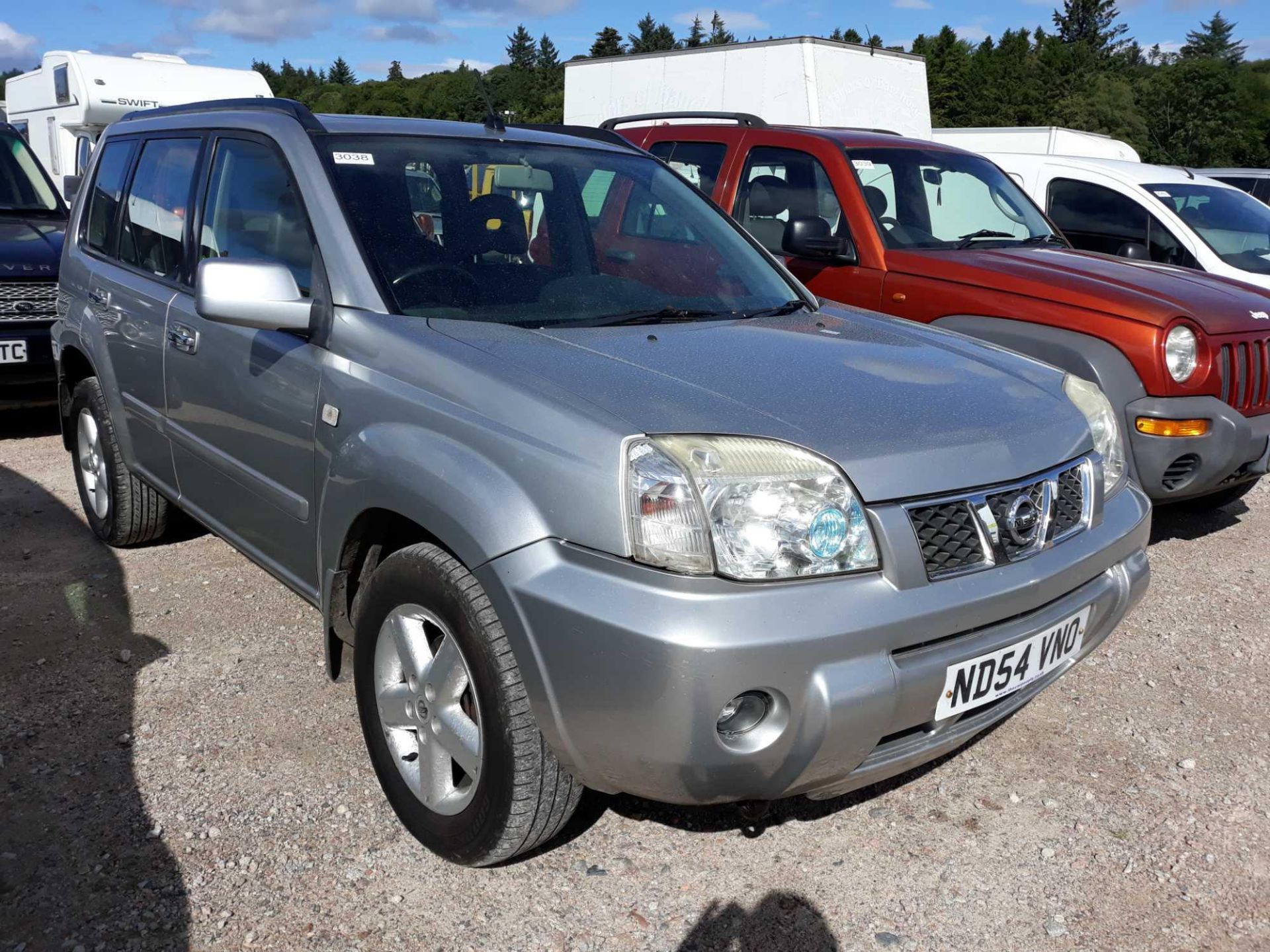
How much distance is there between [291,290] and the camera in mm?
2844

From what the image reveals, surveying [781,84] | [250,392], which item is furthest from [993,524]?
[781,84]

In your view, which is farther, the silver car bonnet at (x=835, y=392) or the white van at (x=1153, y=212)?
the white van at (x=1153, y=212)

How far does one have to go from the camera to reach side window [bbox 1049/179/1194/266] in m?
7.57

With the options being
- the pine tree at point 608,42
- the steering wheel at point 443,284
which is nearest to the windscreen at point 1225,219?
the steering wheel at point 443,284

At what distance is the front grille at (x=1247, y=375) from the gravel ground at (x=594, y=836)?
1431mm

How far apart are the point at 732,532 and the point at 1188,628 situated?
2924 mm

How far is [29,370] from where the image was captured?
6461 mm

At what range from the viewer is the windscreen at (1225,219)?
7578mm

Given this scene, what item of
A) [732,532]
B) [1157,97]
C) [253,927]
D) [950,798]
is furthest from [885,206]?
[1157,97]

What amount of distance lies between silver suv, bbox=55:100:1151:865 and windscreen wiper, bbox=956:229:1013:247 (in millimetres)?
2422

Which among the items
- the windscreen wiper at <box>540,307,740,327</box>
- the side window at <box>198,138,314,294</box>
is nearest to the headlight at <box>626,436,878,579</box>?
the windscreen wiper at <box>540,307,740,327</box>

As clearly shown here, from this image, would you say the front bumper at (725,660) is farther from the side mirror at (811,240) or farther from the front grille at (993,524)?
the side mirror at (811,240)

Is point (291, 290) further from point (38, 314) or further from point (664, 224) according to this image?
point (38, 314)

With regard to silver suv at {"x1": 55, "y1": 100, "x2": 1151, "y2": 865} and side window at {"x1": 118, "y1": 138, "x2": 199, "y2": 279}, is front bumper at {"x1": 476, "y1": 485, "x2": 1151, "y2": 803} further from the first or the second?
side window at {"x1": 118, "y1": 138, "x2": 199, "y2": 279}
